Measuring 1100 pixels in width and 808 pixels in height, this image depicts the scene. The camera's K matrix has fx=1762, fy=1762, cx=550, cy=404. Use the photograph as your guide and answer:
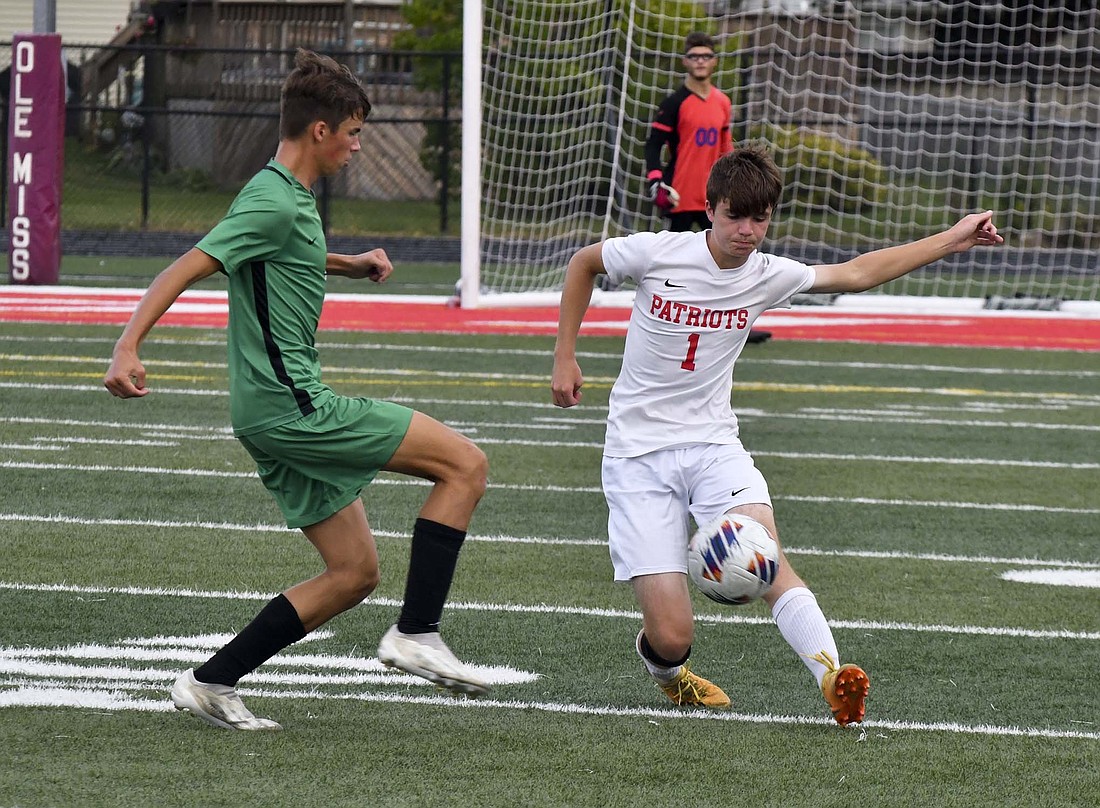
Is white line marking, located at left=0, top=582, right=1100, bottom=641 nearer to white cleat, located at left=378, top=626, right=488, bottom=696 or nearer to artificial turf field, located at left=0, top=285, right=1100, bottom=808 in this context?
artificial turf field, located at left=0, top=285, right=1100, bottom=808

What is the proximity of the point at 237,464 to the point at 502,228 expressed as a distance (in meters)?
10.1

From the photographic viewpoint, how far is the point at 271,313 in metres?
4.23

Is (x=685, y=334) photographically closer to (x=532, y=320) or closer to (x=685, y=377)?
(x=685, y=377)

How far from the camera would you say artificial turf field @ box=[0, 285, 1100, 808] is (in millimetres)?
4008

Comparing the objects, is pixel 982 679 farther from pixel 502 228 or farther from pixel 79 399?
pixel 502 228

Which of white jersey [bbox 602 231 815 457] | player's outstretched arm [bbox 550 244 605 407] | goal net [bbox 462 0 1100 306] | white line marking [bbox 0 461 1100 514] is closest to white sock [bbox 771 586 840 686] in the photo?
white jersey [bbox 602 231 815 457]

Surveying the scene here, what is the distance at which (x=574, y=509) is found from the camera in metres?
7.49

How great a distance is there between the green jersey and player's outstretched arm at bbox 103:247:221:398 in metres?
0.13

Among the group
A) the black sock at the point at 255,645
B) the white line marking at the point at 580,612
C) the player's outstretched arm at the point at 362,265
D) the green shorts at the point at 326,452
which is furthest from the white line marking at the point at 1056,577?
the black sock at the point at 255,645

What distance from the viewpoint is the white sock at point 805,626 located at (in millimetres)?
4500

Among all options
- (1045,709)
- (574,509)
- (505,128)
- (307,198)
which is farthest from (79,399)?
(505,128)

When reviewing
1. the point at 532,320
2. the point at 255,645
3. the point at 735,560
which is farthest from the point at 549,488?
the point at 532,320

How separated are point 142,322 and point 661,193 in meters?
8.50

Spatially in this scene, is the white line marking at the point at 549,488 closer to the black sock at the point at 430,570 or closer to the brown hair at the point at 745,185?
the brown hair at the point at 745,185
